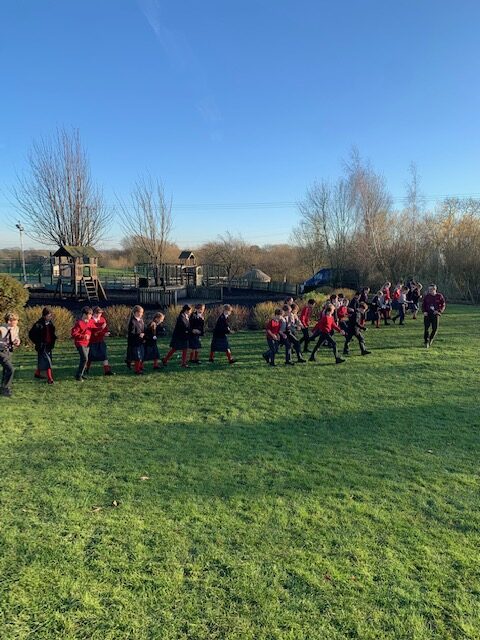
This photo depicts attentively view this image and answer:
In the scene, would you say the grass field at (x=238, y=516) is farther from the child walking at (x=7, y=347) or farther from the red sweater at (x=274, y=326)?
the red sweater at (x=274, y=326)

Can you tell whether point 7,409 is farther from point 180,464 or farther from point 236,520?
point 236,520

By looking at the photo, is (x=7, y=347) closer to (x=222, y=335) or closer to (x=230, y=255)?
(x=222, y=335)

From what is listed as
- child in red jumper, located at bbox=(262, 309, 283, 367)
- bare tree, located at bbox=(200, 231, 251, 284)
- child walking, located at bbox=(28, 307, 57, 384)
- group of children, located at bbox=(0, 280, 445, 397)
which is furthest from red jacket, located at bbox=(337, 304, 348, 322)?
bare tree, located at bbox=(200, 231, 251, 284)

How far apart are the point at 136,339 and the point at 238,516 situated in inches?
232

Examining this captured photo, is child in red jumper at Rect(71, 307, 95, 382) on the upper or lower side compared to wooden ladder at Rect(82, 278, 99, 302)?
lower

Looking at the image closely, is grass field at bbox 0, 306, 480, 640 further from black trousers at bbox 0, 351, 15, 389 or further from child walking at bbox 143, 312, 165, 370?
child walking at bbox 143, 312, 165, 370

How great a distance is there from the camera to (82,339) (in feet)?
27.8

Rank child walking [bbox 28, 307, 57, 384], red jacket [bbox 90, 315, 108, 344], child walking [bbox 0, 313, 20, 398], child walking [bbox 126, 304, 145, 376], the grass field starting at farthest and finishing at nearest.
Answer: child walking [bbox 126, 304, 145, 376], red jacket [bbox 90, 315, 108, 344], child walking [bbox 28, 307, 57, 384], child walking [bbox 0, 313, 20, 398], the grass field

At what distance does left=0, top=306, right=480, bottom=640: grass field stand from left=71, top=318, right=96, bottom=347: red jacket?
120 centimetres

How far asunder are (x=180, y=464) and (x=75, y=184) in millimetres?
24902

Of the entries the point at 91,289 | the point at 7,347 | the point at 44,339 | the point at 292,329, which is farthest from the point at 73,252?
the point at 7,347

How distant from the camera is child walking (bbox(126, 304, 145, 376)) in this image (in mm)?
9062

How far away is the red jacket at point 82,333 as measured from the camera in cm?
841

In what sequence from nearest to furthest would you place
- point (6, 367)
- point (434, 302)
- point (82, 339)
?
point (6, 367) < point (82, 339) < point (434, 302)
